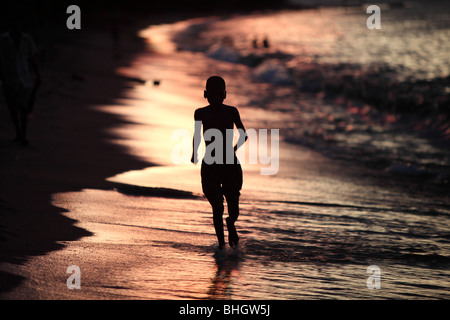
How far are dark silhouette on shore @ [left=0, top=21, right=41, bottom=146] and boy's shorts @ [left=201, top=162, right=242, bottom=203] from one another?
4.72 metres

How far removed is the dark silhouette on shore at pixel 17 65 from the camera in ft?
30.9

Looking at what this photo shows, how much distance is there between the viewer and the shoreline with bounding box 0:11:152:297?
19.6ft

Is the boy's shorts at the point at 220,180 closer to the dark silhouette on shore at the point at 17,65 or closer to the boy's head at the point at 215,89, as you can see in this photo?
the boy's head at the point at 215,89

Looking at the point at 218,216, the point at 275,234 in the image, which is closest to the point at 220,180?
the point at 218,216

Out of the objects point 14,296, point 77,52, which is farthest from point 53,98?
point 77,52

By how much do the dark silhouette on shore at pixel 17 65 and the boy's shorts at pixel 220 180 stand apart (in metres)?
4.72

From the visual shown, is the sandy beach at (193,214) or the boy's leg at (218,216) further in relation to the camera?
the boy's leg at (218,216)

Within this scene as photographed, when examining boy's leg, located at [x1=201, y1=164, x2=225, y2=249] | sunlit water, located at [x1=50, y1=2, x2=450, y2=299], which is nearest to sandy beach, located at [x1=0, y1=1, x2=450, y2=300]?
sunlit water, located at [x1=50, y1=2, x2=450, y2=299]

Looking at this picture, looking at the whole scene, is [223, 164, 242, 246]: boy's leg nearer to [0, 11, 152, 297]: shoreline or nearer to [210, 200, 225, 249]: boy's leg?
[210, 200, 225, 249]: boy's leg

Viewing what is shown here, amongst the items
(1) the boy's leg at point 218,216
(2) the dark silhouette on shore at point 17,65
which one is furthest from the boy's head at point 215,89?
(2) the dark silhouette on shore at point 17,65

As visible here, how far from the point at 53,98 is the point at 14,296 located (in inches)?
446

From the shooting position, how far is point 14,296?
14.9 feet

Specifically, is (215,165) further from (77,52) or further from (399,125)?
(77,52)

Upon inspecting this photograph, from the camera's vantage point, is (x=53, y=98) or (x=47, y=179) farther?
(x=53, y=98)
